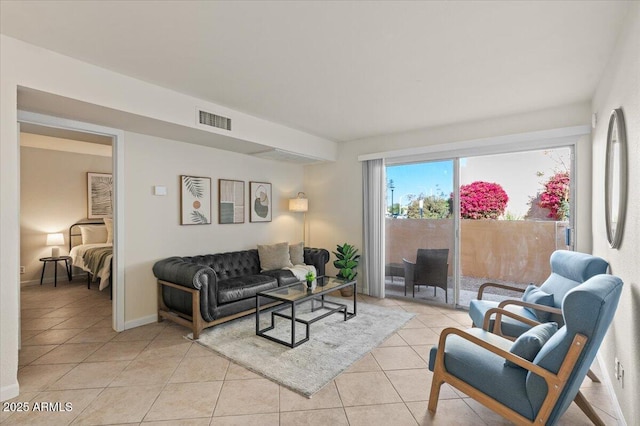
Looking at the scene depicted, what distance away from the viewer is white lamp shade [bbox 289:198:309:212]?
5605mm

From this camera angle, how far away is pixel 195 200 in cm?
439

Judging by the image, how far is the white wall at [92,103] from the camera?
90.3 inches

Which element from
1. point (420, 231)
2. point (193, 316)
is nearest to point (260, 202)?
point (193, 316)

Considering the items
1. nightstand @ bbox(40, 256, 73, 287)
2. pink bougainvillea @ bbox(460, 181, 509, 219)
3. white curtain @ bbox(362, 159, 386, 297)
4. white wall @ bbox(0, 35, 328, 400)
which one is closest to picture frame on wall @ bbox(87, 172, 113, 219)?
nightstand @ bbox(40, 256, 73, 287)

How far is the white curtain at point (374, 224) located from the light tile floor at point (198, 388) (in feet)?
5.18

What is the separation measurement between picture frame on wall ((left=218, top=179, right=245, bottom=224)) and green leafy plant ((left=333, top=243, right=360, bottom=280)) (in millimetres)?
1740

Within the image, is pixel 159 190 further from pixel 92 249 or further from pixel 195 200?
pixel 92 249

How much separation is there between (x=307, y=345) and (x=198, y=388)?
1121mm

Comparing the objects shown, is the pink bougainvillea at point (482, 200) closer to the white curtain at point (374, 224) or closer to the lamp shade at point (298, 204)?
the white curtain at point (374, 224)

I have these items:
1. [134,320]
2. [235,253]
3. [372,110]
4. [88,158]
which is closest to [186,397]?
[134,320]

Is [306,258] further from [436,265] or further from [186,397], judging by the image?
[186,397]

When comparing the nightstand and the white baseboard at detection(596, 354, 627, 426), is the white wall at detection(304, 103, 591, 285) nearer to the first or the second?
the white baseboard at detection(596, 354, 627, 426)

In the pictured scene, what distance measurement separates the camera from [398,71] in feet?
9.25

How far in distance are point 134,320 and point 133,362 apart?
101cm
